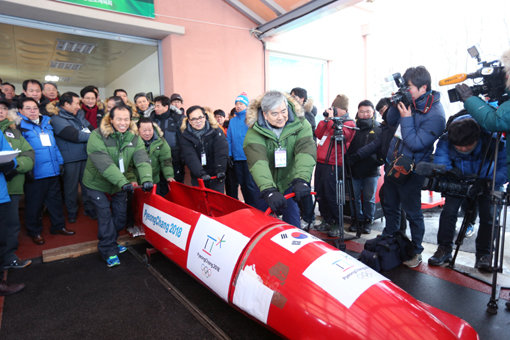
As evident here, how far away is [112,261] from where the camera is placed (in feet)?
9.83

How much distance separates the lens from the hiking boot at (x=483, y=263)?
2.66 metres

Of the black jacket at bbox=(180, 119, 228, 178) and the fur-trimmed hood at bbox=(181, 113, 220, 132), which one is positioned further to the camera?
the fur-trimmed hood at bbox=(181, 113, 220, 132)

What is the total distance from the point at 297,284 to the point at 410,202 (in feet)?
5.87

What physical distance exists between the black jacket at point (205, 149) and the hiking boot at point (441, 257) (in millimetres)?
2322

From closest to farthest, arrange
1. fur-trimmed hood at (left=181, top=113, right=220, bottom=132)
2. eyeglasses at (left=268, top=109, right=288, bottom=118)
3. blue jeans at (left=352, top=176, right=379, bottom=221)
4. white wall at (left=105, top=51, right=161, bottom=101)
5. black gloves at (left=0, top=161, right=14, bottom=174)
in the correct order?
1. eyeglasses at (left=268, top=109, right=288, bottom=118)
2. black gloves at (left=0, top=161, right=14, bottom=174)
3. fur-trimmed hood at (left=181, top=113, right=220, bottom=132)
4. blue jeans at (left=352, top=176, right=379, bottom=221)
5. white wall at (left=105, top=51, right=161, bottom=101)

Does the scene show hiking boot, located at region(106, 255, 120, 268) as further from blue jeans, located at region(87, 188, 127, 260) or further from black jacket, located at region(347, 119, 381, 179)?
black jacket, located at region(347, 119, 381, 179)

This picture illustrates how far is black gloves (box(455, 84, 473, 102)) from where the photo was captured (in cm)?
233

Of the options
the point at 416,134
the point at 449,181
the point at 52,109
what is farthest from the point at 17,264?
the point at 449,181

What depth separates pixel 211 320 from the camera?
6.77ft

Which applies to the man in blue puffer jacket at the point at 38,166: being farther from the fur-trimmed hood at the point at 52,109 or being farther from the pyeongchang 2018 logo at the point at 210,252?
the pyeongchang 2018 logo at the point at 210,252

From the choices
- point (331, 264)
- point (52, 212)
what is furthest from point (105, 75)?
point (331, 264)

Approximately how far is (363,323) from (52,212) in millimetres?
3793

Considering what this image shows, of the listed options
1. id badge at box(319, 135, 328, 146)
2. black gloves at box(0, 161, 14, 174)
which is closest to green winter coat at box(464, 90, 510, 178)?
id badge at box(319, 135, 328, 146)

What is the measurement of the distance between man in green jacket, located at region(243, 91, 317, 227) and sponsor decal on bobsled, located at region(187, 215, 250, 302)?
1.49ft
